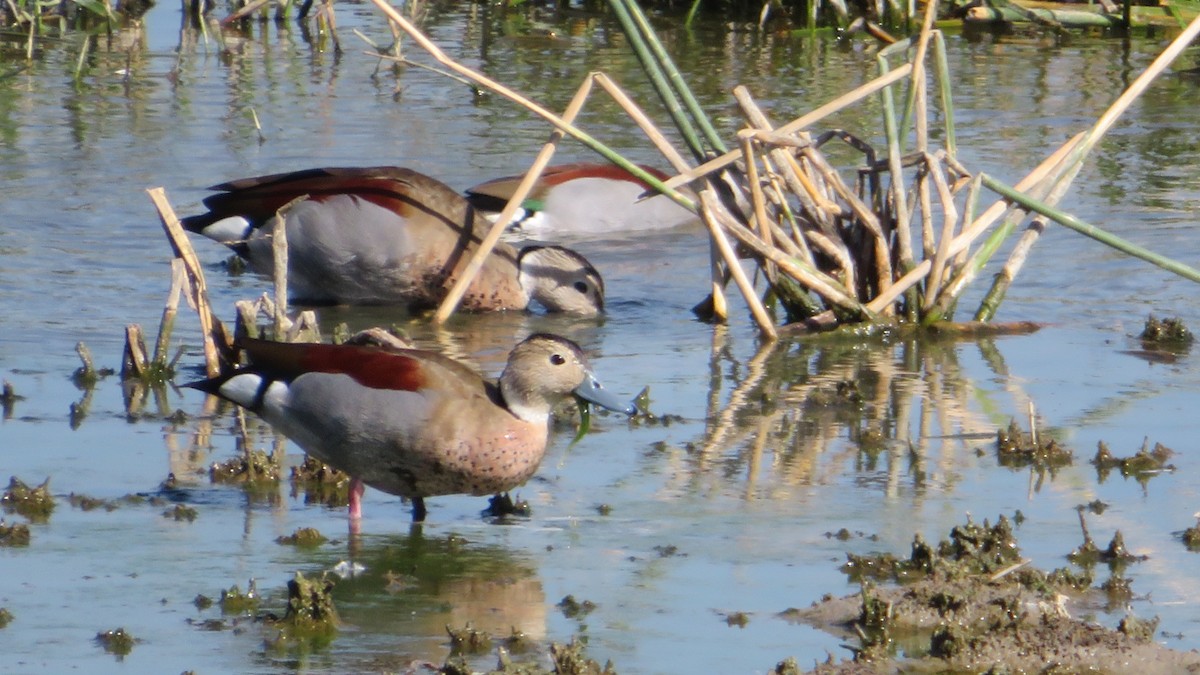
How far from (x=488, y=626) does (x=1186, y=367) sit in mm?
3933

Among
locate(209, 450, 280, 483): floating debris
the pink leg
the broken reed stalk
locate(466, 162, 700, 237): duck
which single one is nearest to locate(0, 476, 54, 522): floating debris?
locate(209, 450, 280, 483): floating debris

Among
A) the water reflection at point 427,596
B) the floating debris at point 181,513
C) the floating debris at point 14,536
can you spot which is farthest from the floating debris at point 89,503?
the water reflection at point 427,596

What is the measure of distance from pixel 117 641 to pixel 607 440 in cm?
241

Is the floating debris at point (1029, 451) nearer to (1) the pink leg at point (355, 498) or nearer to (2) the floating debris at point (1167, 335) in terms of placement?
(2) the floating debris at point (1167, 335)

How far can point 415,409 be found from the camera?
18.5ft

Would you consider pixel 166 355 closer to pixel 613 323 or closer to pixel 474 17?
pixel 613 323

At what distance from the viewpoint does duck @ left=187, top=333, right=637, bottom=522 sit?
5.62 metres

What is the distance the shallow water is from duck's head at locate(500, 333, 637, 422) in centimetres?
33

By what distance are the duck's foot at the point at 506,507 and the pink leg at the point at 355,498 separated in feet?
1.30

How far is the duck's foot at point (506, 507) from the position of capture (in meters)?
5.83

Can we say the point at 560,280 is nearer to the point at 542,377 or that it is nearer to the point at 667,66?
the point at 667,66

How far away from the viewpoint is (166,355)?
723 cm

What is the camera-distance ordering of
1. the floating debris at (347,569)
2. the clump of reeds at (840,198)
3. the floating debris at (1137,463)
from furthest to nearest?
the clump of reeds at (840,198), the floating debris at (1137,463), the floating debris at (347,569)

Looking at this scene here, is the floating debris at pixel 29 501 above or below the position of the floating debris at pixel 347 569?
above
